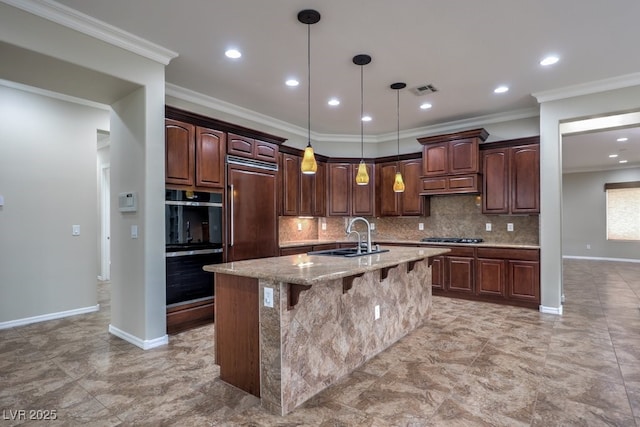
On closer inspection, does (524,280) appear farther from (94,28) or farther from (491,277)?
(94,28)

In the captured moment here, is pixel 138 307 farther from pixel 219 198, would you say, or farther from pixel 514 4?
pixel 514 4

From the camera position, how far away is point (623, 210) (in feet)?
31.8

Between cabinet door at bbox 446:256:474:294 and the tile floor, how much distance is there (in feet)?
3.62

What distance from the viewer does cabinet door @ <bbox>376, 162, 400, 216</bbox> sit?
615 cm

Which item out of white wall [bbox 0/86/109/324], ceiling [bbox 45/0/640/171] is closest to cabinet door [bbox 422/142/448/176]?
ceiling [bbox 45/0/640/171]

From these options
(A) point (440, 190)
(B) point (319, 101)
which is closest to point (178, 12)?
(B) point (319, 101)

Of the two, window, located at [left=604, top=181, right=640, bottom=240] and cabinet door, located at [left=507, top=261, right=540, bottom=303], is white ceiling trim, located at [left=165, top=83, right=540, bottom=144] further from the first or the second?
window, located at [left=604, top=181, right=640, bottom=240]

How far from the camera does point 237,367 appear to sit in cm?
254

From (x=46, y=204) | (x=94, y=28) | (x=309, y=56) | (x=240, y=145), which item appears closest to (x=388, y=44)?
(x=309, y=56)

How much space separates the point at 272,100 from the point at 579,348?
14.6 feet

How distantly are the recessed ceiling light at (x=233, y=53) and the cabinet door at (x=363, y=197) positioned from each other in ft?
11.0

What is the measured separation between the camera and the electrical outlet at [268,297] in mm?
2220

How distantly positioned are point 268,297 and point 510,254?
3942 millimetres

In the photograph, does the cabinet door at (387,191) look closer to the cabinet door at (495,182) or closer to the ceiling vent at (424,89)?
the cabinet door at (495,182)
